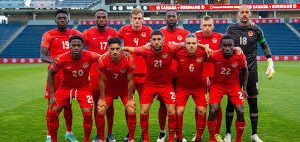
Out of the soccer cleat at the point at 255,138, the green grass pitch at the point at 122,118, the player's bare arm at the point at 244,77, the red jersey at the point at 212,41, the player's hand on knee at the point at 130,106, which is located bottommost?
the green grass pitch at the point at 122,118

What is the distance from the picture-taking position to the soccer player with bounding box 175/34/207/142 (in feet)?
23.3

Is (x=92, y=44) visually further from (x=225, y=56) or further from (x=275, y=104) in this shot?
(x=275, y=104)

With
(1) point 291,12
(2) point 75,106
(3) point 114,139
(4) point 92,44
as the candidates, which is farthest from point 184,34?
(1) point 291,12

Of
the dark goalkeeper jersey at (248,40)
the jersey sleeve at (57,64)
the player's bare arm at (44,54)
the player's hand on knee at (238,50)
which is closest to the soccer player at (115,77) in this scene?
the jersey sleeve at (57,64)

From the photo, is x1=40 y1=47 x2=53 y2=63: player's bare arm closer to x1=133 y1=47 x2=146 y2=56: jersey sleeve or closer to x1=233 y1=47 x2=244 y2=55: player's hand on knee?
x1=133 y1=47 x2=146 y2=56: jersey sleeve

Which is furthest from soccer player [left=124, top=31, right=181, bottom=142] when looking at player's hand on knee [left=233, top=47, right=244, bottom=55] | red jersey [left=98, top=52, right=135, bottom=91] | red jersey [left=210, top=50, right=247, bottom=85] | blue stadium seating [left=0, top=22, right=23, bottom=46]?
blue stadium seating [left=0, top=22, right=23, bottom=46]

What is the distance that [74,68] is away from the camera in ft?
22.6

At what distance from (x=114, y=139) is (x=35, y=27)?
1716 inches

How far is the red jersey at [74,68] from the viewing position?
683 centimetres

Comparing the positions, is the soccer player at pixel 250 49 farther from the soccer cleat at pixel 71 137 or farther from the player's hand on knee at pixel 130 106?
the soccer cleat at pixel 71 137

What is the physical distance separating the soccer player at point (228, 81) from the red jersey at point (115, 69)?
1569 millimetres

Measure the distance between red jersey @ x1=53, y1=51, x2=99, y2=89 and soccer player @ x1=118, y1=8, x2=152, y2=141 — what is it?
1.10 m

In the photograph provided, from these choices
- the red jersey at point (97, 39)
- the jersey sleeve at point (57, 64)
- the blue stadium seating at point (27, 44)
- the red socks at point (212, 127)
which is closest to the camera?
the jersey sleeve at point (57, 64)

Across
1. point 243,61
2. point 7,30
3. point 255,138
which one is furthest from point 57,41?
point 7,30
